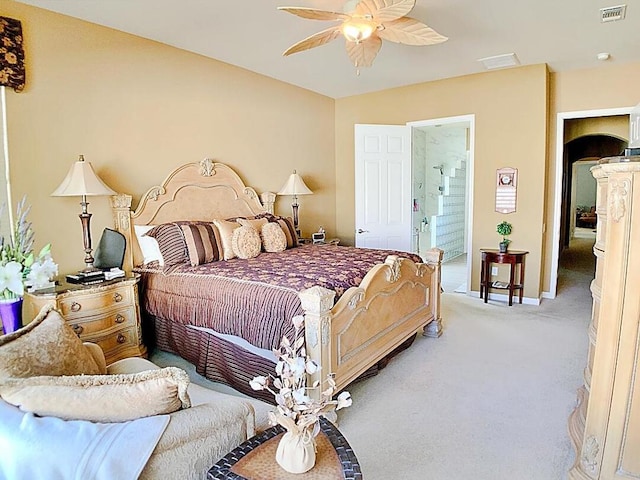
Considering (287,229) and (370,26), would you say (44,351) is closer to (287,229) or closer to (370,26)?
(370,26)

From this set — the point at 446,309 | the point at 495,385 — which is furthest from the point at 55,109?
the point at 446,309

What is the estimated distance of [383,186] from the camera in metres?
5.71

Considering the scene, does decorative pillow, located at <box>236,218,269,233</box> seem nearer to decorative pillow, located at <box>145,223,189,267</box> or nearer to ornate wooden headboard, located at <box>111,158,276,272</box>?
ornate wooden headboard, located at <box>111,158,276,272</box>

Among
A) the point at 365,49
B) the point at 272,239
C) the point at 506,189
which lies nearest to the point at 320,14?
the point at 365,49

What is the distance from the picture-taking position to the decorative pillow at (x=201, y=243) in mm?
3549

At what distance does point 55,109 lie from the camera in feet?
10.8

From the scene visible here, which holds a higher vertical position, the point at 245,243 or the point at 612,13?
the point at 612,13

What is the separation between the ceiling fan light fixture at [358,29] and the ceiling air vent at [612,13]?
6.42ft

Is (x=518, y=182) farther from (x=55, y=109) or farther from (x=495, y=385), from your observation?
(x=55, y=109)

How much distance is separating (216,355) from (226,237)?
1152 millimetres

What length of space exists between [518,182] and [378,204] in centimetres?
173

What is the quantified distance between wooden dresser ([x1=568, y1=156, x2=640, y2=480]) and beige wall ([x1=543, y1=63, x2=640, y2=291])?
12.3 feet

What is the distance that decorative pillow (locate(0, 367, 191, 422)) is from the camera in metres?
1.20

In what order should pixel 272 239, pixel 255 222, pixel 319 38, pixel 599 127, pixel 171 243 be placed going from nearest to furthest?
pixel 319 38
pixel 171 243
pixel 272 239
pixel 255 222
pixel 599 127
